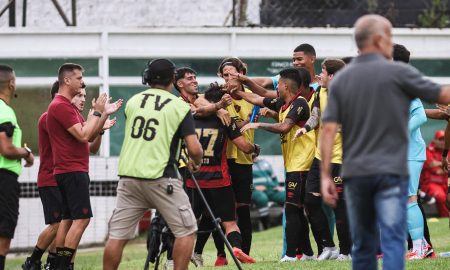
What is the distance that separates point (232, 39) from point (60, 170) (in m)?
9.37

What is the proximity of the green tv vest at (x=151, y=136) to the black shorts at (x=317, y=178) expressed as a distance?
2822 millimetres

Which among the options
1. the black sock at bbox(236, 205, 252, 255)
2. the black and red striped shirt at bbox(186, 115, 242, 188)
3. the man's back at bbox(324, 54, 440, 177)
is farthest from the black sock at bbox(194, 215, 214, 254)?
the man's back at bbox(324, 54, 440, 177)

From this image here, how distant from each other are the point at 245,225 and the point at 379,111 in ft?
18.0

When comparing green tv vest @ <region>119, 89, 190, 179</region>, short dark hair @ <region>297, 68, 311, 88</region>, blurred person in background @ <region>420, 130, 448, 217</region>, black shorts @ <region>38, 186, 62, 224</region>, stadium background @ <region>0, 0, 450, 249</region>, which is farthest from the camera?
blurred person in background @ <region>420, 130, 448, 217</region>

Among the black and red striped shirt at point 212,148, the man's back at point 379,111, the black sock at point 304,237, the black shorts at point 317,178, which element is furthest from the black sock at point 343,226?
the man's back at point 379,111

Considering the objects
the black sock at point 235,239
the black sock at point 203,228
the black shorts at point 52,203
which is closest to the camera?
the black sock at point 235,239

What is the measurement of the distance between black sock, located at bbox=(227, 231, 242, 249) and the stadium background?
8.43 m

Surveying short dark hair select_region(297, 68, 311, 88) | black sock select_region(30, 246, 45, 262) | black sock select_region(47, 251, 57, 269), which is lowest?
black sock select_region(30, 246, 45, 262)

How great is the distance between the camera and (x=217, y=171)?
39.7ft

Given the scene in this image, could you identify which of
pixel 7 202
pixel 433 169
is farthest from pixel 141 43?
pixel 7 202

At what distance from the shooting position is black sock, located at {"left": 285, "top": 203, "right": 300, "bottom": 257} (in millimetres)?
12117

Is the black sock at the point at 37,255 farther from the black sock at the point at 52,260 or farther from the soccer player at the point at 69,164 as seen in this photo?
the soccer player at the point at 69,164

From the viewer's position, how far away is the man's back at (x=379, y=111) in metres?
7.46

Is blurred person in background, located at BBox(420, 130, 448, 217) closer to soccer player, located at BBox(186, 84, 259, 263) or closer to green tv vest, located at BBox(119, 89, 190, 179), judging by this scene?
soccer player, located at BBox(186, 84, 259, 263)
